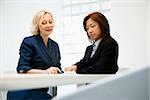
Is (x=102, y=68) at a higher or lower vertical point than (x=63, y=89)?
higher

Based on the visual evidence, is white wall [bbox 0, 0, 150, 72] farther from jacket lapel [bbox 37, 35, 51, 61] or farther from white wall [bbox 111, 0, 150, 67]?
jacket lapel [bbox 37, 35, 51, 61]

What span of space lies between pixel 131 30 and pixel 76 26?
2.26ft

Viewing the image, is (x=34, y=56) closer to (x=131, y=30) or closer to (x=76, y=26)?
(x=131, y=30)

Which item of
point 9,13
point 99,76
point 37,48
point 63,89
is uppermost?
point 9,13

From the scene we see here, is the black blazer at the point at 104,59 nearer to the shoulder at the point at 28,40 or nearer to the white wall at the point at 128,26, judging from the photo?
the shoulder at the point at 28,40

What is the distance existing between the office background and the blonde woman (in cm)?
177

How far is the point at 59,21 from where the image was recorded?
358 cm

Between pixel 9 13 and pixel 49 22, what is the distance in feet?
8.26

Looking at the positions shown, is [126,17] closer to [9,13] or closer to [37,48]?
[9,13]

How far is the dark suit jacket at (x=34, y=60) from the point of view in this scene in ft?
4.35

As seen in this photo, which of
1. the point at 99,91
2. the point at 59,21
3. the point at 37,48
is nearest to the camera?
the point at 99,91

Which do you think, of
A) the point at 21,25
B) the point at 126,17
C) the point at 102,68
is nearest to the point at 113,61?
the point at 102,68

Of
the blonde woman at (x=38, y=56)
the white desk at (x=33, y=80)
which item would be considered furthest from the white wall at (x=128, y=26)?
the white desk at (x=33, y=80)

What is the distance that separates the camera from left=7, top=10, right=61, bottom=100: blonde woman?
133 centimetres
